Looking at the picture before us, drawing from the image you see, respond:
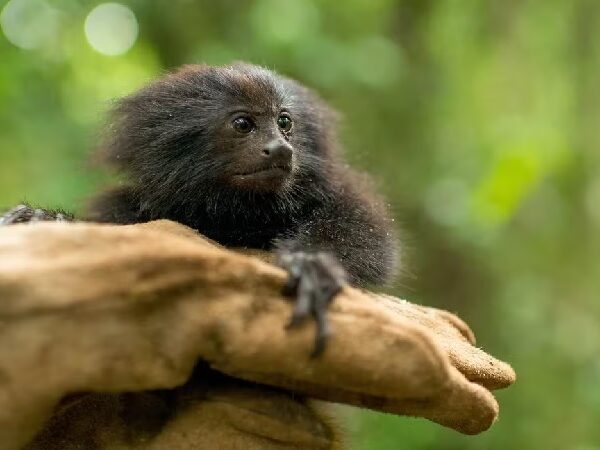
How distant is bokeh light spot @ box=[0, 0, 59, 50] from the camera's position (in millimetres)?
5586

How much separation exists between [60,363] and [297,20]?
3977mm

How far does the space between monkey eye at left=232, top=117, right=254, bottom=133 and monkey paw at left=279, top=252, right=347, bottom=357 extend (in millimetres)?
1119

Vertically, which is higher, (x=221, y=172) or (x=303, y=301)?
(x=221, y=172)

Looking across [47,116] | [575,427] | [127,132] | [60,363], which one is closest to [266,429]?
[60,363]

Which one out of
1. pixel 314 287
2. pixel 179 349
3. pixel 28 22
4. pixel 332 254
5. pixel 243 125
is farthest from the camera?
pixel 28 22

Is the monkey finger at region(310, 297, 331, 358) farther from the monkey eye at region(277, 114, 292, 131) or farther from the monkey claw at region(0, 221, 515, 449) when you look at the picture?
the monkey eye at region(277, 114, 292, 131)

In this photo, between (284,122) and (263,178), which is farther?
(284,122)

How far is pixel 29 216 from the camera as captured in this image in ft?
8.48

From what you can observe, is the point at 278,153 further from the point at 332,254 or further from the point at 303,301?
the point at 303,301

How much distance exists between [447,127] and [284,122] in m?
4.10

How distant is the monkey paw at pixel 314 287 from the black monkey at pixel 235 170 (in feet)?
2.44

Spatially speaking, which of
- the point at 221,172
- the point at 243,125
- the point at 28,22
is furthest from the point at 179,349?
the point at 28,22

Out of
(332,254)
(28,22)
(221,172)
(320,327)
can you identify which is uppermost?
(28,22)

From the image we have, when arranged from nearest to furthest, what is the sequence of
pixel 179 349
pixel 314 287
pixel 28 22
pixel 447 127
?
pixel 179 349 → pixel 314 287 → pixel 28 22 → pixel 447 127
